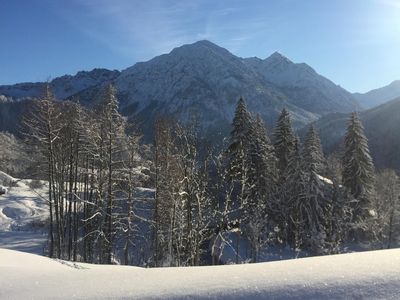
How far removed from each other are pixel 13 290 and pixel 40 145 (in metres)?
23.5

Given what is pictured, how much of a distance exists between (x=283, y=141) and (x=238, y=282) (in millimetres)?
42258

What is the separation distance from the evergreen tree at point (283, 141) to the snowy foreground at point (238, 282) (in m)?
39.7

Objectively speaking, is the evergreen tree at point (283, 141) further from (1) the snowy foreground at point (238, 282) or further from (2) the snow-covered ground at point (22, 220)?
(1) the snowy foreground at point (238, 282)

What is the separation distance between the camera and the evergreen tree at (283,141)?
45062 mm

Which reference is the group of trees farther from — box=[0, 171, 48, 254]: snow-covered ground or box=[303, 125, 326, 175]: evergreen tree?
box=[303, 125, 326, 175]: evergreen tree

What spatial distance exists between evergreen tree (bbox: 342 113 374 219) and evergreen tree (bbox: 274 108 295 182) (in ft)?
18.9

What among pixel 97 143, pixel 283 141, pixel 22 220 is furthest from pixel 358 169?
pixel 22 220

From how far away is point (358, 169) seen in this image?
4516cm

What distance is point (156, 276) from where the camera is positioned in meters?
5.57

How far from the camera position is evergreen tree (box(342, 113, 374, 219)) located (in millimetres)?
44906

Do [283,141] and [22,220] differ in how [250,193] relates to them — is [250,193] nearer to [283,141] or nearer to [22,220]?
[283,141]

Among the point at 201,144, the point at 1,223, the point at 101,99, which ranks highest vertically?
the point at 101,99

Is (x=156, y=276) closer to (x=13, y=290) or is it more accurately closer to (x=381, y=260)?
(x=13, y=290)

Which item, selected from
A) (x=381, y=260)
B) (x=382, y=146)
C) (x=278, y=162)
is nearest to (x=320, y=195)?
(x=278, y=162)
